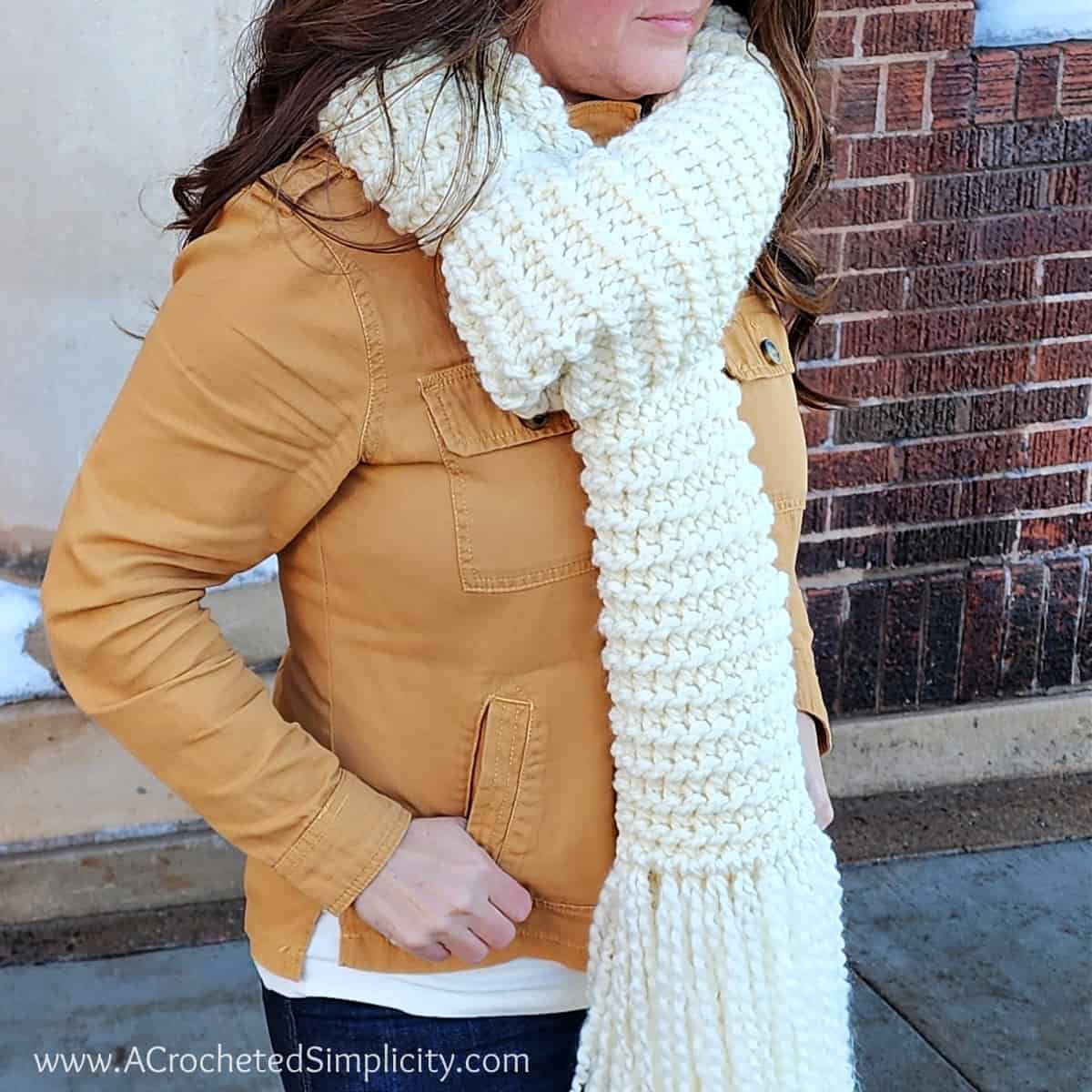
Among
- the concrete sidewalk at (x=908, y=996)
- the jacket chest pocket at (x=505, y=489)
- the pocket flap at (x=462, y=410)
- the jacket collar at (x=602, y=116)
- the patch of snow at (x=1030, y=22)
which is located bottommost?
the concrete sidewalk at (x=908, y=996)

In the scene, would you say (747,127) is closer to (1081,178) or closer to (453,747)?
(453,747)

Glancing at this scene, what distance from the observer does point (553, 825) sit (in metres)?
1.43

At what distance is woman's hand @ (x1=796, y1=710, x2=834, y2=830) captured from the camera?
1658 mm

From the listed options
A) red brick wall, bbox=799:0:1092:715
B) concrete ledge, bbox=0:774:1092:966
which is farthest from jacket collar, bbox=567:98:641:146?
concrete ledge, bbox=0:774:1092:966

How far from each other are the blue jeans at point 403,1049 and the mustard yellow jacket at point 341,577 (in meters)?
0.07

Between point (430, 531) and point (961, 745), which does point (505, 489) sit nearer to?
point (430, 531)

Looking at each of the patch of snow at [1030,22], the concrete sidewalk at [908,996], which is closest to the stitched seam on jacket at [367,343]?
the concrete sidewalk at [908,996]

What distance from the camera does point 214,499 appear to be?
4.15 feet

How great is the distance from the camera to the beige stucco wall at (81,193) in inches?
116

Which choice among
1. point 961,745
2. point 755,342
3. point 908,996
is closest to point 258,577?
point 908,996

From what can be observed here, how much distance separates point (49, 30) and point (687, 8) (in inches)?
77.5

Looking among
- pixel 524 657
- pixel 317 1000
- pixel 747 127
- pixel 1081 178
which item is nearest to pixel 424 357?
pixel 524 657

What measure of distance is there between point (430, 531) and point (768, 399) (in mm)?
472

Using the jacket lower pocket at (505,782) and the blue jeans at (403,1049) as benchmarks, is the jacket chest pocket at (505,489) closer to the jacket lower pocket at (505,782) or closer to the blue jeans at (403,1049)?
the jacket lower pocket at (505,782)
